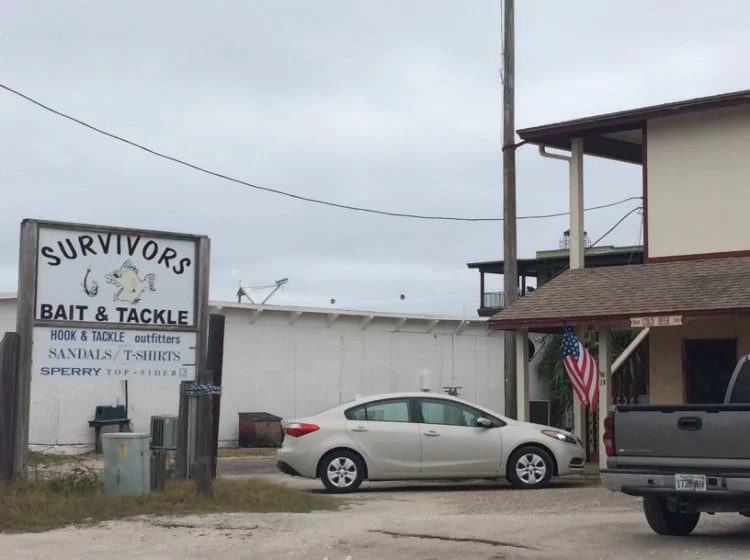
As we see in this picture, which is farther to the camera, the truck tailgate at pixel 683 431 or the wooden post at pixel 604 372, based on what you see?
the wooden post at pixel 604 372

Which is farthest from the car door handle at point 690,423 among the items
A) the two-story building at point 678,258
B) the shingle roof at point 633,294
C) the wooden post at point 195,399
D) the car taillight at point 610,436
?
the two-story building at point 678,258

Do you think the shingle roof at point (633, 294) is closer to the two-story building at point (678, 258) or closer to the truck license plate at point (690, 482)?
the two-story building at point (678, 258)

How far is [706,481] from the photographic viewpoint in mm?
10742

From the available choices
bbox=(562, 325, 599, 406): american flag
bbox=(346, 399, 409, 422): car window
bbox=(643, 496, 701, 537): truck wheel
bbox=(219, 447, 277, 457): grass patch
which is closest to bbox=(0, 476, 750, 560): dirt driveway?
bbox=(643, 496, 701, 537): truck wheel

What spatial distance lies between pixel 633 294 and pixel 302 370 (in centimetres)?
1365

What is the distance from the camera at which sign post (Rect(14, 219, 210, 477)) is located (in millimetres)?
13734

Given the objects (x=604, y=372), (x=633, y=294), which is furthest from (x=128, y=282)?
(x=604, y=372)

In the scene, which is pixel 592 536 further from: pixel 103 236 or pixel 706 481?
pixel 103 236

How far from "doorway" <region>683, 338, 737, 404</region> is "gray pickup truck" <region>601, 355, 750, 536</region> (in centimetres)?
789

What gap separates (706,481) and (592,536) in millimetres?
1403

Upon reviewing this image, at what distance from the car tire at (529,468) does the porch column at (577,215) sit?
3853 mm

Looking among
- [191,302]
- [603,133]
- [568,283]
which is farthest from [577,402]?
[191,302]

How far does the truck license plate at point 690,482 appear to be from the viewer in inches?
424

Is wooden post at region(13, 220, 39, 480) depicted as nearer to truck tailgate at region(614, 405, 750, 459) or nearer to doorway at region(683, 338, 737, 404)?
truck tailgate at region(614, 405, 750, 459)
